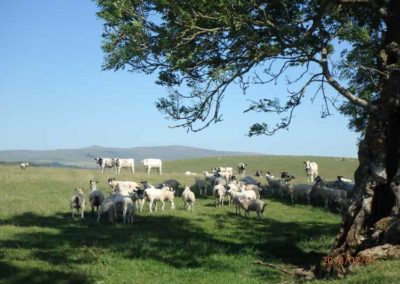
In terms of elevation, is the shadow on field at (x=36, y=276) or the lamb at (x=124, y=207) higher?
the lamb at (x=124, y=207)

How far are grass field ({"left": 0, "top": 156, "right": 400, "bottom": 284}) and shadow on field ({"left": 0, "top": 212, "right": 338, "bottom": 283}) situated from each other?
0.03 meters

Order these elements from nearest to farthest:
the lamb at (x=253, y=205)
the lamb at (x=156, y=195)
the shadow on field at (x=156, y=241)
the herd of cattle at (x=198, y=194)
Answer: the shadow on field at (x=156, y=241) → the herd of cattle at (x=198, y=194) → the lamb at (x=253, y=205) → the lamb at (x=156, y=195)

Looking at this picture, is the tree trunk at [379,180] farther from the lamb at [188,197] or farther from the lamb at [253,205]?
the lamb at [188,197]

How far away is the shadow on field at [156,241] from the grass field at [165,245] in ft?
0.09

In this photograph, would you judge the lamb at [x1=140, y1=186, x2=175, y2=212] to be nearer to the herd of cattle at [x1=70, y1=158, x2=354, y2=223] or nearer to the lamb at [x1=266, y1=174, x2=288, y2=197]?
the herd of cattle at [x1=70, y1=158, x2=354, y2=223]

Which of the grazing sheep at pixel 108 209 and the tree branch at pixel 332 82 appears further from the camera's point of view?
the grazing sheep at pixel 108 209

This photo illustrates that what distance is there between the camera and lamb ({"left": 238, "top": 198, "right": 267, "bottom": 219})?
934 inches

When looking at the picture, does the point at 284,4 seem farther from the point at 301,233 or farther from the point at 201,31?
the point at 301,233

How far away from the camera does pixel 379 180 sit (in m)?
13.9

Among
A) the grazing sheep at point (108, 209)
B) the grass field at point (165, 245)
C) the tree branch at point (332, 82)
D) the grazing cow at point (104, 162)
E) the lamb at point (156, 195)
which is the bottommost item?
the grass field at point (165, 245)

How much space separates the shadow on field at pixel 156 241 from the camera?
563 inches

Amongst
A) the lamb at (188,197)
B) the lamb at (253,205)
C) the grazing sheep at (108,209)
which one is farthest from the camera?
the lamb at (188,197)

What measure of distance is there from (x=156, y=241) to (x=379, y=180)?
749cm

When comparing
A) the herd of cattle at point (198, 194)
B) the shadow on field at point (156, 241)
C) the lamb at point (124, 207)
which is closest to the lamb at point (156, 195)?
the herd of cattle at point (198, 194)
